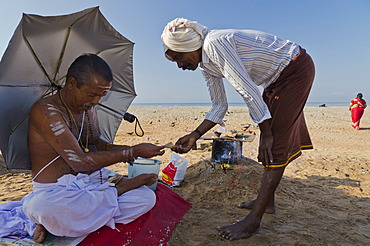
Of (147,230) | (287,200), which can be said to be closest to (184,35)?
(147,230)

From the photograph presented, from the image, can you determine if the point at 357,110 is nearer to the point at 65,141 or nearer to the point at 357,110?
the point at 357,110

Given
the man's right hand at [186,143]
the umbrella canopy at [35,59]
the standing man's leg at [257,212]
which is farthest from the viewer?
the man's right hand at [186,143]

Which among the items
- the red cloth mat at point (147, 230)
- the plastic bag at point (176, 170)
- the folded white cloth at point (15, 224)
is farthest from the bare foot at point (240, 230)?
the folded white cloth at point (15, 224)

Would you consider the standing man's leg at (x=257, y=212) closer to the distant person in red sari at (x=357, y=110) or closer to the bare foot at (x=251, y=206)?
the bare foot at (x=251, y=206)

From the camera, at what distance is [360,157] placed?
257 inches

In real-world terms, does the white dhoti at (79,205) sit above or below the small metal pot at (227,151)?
above

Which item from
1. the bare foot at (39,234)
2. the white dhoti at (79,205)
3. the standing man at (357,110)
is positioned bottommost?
the standing man at (357,110)

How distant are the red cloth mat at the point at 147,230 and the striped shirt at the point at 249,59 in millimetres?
1399

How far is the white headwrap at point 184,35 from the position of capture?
2281 mm

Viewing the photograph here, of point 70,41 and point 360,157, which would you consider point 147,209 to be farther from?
point 360,157

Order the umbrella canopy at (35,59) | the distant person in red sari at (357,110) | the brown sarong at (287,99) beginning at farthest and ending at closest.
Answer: the distant person in red sari at (357,110)
the brown sarong at (287,99)
the umbrella canopy at (35,59)

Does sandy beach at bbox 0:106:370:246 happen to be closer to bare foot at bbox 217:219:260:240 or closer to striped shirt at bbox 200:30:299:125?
bare foot at bbox 217:219:260:240

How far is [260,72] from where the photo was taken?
253cm

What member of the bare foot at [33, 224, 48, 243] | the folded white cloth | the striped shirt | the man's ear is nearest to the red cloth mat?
the bare foot at [33, 224, 48, 243]
